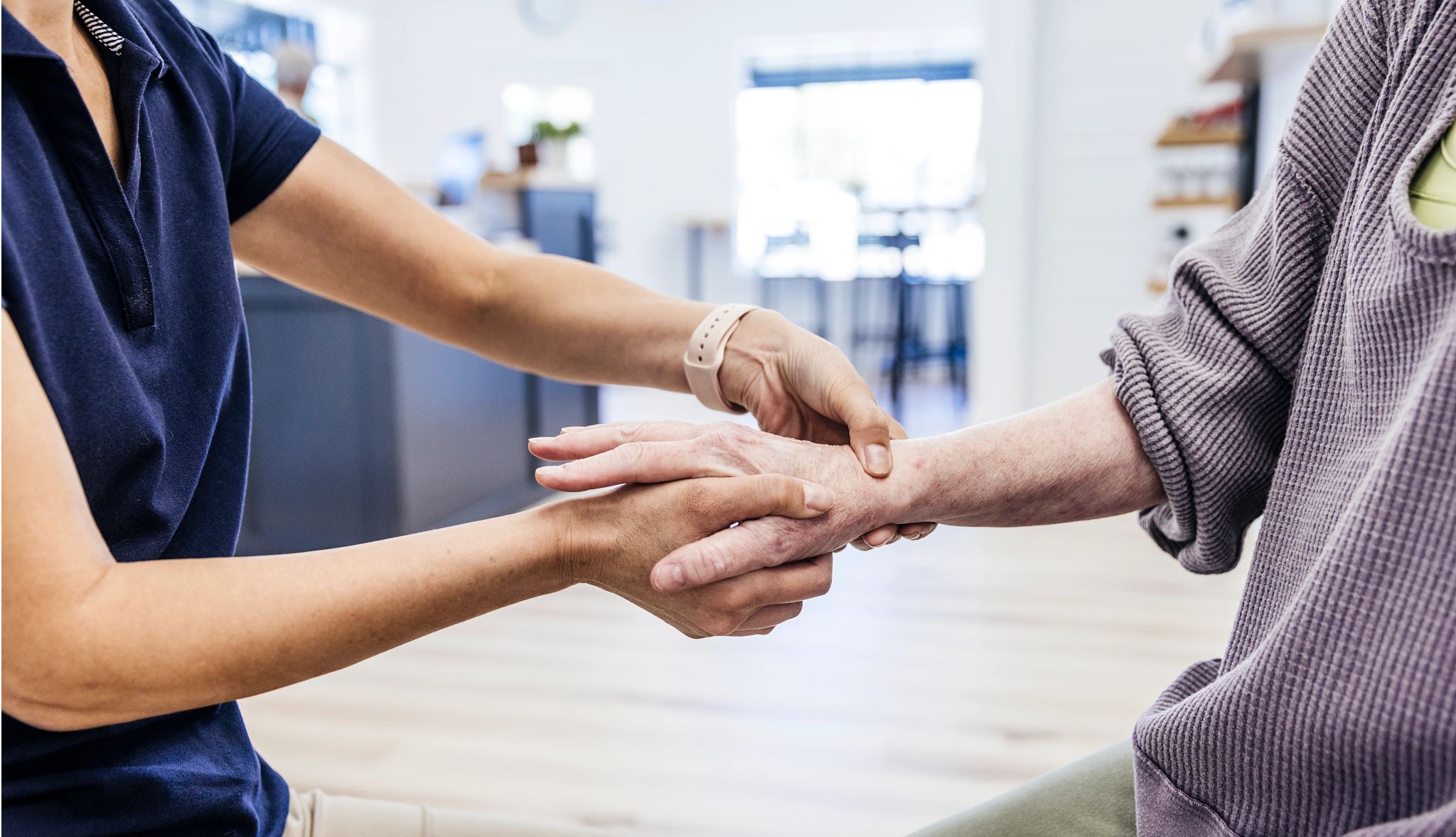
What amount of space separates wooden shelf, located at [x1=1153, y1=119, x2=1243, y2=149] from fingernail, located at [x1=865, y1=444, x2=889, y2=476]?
3.09m

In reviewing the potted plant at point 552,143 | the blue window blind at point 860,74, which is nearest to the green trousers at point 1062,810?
the potted plant at point 552,143

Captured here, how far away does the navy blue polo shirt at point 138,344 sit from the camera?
644mm

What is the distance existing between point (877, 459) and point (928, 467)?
0.18ft

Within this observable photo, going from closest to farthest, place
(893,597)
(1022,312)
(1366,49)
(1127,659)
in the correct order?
(1366,49)
(1127,659)
(893,597)
(1022,312)

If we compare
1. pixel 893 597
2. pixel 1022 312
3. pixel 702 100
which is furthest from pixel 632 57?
pixel 893 597

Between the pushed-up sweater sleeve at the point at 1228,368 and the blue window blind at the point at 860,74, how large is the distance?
8.06 meters

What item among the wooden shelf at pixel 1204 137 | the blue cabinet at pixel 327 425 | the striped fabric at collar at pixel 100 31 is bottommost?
the blue cabinet at pixel 327 425

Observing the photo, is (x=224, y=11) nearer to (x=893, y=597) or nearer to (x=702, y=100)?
(x=702, y=100)

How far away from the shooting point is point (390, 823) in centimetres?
86

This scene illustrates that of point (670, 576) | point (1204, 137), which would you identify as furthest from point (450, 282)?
point (1204, 137)

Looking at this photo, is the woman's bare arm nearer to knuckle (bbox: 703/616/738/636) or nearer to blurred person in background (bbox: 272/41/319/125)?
knuckle (bbox: 703/616/738/636)

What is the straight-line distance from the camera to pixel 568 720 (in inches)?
83.7

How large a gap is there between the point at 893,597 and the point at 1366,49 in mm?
2314

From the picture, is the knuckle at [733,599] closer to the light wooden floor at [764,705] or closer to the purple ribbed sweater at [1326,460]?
the purple ribbed sweater at [1326,460]
